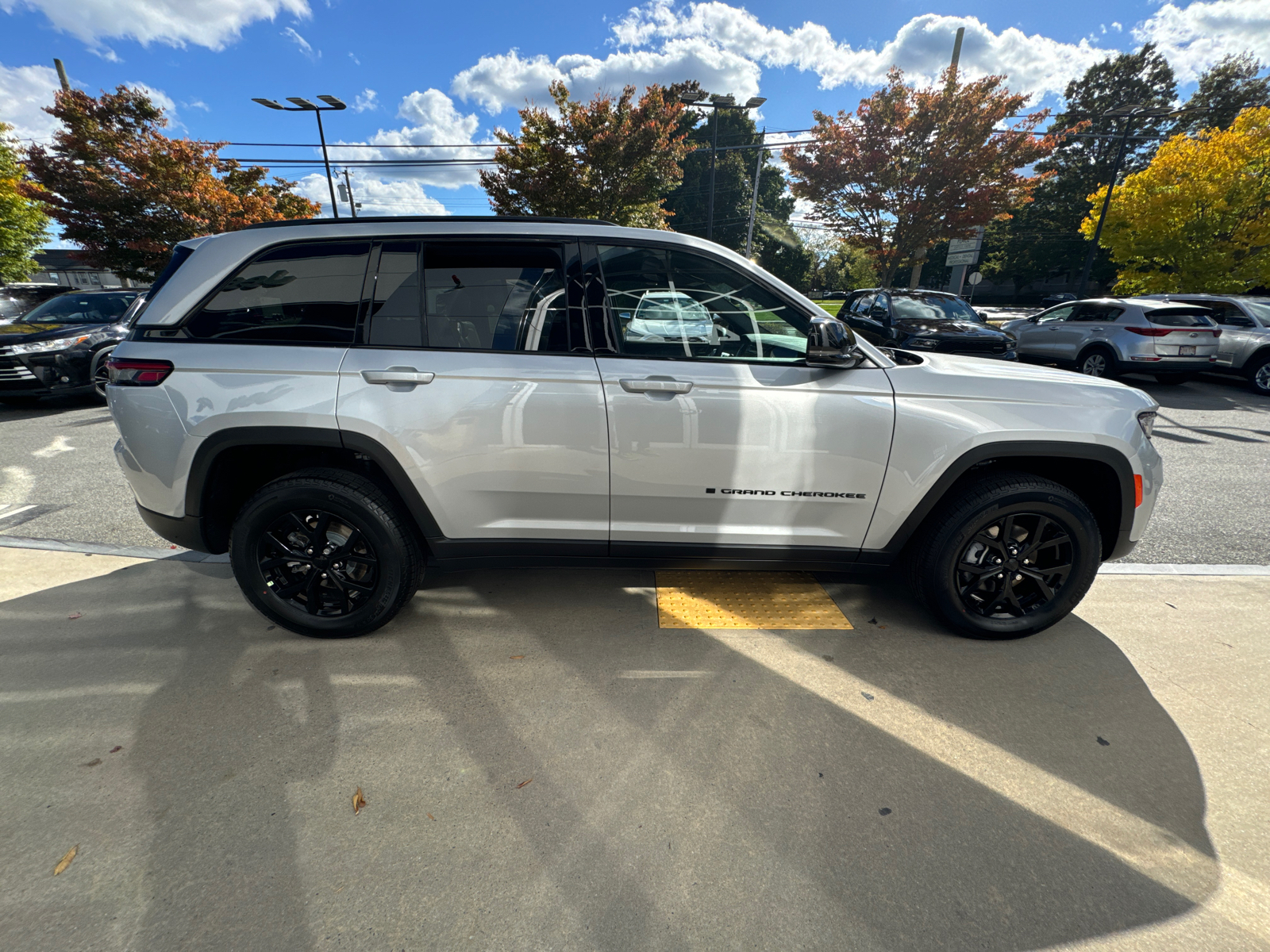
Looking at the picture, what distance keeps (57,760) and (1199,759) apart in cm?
406

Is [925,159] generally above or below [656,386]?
above

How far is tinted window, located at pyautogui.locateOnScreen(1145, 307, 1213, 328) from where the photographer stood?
29.2 ft

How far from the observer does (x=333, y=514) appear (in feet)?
8.25

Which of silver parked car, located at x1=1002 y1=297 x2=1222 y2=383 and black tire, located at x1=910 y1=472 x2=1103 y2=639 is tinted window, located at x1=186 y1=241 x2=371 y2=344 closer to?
black tire, located at x1=910 y1=472 x2=1103 y2=639

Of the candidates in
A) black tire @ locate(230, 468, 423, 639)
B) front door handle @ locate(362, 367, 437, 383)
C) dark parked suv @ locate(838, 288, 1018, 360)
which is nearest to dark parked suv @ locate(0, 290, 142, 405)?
black tire @ locate(230, 468, 423, 639)

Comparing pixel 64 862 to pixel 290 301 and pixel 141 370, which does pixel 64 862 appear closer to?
pixel 141 370

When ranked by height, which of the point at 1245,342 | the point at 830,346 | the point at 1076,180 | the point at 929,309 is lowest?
the point at 1245,342

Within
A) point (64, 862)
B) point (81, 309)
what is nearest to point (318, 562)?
point (64, 862)

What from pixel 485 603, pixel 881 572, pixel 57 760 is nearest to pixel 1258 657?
pixel 881 572

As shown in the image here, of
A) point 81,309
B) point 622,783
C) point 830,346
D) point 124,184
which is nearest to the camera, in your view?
point 622,783

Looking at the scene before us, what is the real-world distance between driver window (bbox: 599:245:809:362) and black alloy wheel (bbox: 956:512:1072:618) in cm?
124

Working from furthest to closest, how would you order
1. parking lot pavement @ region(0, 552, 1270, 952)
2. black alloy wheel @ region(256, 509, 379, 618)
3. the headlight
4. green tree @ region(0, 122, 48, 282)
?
green tree @ region(0, 122, 48, 282)
the headlight
black alloy wheel @ region(256, 509, 379, 618)
parking lot pavement @ region(0, 552, 1270, 952)

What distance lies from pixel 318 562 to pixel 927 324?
10.2 m

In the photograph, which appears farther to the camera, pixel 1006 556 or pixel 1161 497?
pixel 1161 497
